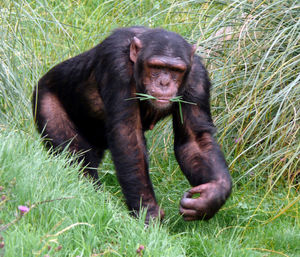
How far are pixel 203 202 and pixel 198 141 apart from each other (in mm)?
688

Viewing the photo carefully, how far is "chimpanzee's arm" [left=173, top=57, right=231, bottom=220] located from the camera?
498 cm

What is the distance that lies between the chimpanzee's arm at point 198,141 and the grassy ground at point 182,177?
38 cm

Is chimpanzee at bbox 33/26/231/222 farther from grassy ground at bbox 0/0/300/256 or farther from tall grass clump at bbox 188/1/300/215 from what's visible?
tall grass clump at bbox 188/1/300/215

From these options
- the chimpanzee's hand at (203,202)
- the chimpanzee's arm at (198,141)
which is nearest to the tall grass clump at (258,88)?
the chimpanzee's arm at (198,141)

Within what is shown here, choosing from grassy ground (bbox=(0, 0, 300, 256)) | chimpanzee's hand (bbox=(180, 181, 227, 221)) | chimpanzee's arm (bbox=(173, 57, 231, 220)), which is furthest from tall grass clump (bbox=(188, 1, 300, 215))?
chimpanzee's hand (bbox=(180, 181, 227, 221))

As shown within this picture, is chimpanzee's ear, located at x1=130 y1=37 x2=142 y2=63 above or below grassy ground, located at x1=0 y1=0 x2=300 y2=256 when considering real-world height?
above

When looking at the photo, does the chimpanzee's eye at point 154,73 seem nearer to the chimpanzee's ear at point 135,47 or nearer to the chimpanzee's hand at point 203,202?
the chimpanzee's ear at point 135,47

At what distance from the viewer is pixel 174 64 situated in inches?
194

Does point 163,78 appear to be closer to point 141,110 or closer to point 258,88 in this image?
point 141,110

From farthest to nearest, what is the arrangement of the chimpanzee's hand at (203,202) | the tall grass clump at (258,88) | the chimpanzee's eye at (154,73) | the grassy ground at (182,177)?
the tall grass clump at (258,88)
the chimpanzee's eye at (154,73)
the chimpanzee's hand at (203,202)
the grassy ground at (182,177)

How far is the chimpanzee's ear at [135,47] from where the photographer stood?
507 centimetres

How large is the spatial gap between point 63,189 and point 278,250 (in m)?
1.73

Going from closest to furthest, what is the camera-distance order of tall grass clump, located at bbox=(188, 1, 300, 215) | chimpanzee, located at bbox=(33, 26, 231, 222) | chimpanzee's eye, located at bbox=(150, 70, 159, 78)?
chimpanzee, located at bbox=(33, 26, 231, 222), chimpanzee's eye, located at bbox=(150, 70, 159, 78), tall grass clump, located at bbox=(188, 1, 300, 215)

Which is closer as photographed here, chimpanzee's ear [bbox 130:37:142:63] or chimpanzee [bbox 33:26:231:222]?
chimpanzee [bbox 33:26:231:222]
